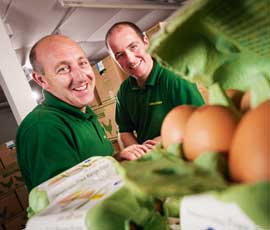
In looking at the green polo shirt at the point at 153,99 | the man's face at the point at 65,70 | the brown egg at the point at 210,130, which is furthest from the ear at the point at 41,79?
the brown egg at the point at 210,130

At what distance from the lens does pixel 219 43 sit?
0.53 metres

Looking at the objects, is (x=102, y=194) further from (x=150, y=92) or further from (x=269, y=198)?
(x=150, y=92)

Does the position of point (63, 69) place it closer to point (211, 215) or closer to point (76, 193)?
point (76, 193)

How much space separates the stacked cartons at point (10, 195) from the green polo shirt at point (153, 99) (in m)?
2.77

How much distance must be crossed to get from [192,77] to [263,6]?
20 cm

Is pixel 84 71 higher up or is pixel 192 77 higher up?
pixel 84 71

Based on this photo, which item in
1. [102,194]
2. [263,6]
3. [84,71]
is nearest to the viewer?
[263,6]

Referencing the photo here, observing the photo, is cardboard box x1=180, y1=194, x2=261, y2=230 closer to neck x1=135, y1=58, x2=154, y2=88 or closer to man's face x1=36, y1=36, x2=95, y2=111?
man's face x1=36, y1=36, x2=95, y2=111

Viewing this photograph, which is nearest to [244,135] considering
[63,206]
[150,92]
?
[63,206]

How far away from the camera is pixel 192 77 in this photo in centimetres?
58

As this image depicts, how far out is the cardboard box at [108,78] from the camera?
367 centimetres

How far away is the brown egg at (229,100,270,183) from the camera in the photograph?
32 cm

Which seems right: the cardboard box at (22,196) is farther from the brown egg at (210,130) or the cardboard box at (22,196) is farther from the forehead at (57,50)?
the brown egg at (210,130)

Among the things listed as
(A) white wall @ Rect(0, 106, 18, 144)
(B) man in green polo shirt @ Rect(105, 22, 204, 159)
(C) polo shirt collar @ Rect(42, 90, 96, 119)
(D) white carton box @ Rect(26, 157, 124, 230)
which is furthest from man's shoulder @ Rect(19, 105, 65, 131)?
(A) white wall @ Rect(0, 106, 18, 144)
